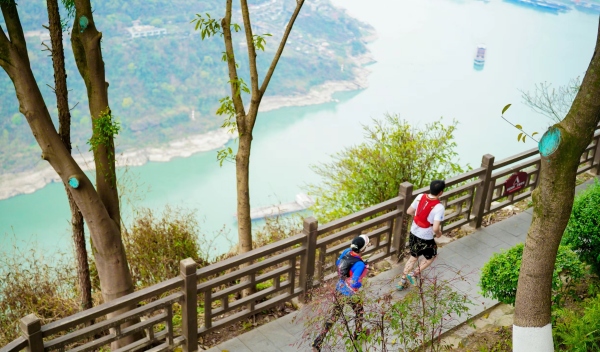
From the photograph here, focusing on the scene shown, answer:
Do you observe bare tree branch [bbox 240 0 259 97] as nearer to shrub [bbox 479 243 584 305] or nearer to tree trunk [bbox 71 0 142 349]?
tree trunk [bbox 71 0 142 349]

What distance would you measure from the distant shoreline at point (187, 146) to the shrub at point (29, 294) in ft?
26.3

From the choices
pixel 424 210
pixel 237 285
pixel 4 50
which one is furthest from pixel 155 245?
pixel 424 210

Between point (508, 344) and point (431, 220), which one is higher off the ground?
point (431, 220)

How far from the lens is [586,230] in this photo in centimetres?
556

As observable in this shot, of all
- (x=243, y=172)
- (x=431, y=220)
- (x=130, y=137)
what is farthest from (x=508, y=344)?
(x=130, y=137)

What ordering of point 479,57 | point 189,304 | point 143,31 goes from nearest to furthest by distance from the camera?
point 189,304 → point 143,31 → point 479,57

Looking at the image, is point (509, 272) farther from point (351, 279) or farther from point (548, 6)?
point (548, 6)

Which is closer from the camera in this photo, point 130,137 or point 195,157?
point 195,157

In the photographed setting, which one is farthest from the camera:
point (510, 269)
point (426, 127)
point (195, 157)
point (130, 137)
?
point (130, 137)

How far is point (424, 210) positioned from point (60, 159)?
367 cm

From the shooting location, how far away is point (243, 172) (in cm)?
611

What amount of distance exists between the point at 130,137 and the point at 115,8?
7.44m

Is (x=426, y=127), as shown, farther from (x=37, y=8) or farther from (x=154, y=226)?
(x=37, y=8)

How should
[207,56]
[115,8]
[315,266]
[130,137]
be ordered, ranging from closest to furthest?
[315,266] → [130,137] → [115,8] → [207,56]
